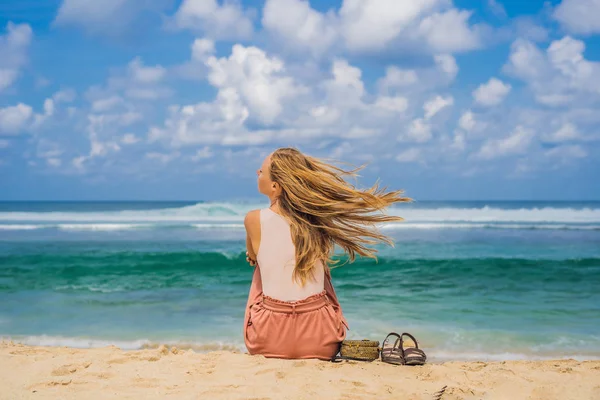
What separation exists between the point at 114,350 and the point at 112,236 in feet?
55.7

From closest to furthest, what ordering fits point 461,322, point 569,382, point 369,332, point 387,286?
point 569,382 < point 369,332 < point 461,322 < point 387,286

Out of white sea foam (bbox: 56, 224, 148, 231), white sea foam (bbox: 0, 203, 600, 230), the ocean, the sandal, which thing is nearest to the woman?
the sandal

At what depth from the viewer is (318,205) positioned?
4.19 meters

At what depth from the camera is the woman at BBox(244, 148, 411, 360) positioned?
4141 millimetres

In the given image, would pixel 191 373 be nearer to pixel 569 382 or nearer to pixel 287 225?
pixel 287 225

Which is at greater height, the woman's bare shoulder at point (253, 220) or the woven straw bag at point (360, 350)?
the woman's bare shoulder at point (253, 220)

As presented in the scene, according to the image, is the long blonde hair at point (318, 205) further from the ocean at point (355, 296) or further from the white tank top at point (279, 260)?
the ocean at point (355, 296)

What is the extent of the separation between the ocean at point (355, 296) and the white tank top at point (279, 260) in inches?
84.1

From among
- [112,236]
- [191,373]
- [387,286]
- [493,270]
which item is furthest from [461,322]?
[112,236]

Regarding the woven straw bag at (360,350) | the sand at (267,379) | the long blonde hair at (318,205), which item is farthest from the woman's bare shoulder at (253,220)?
the woven straw bag at (360,350)

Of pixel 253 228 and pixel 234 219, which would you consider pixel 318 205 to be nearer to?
pixel 253 228

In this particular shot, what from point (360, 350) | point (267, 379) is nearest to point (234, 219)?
point (360, 350)

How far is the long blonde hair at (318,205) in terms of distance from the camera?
4.13 meters

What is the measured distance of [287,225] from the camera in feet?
13.7
